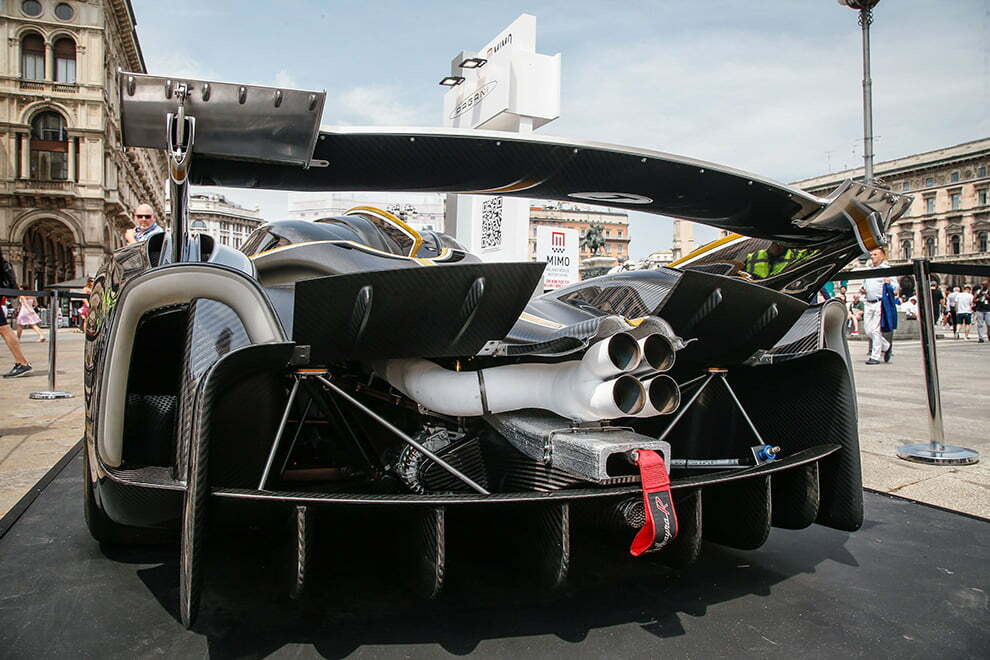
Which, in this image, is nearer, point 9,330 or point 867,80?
point 9,330

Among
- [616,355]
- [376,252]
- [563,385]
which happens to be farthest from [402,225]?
[616,355]

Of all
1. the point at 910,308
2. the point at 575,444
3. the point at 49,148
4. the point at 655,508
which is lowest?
the point at 655,508

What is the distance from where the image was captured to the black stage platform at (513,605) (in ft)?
5.65

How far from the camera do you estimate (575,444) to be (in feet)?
5.57

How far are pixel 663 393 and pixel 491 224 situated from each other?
1106 centimetres

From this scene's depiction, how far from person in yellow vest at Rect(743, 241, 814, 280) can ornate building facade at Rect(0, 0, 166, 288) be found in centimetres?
5183

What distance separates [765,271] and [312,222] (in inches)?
67.7

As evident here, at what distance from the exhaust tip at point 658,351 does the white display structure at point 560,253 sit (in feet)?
53.3

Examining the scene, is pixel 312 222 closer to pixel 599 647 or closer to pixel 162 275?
pixel 162 275

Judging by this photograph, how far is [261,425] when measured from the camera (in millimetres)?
1703

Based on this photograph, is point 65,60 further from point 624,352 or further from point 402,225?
point 624,352

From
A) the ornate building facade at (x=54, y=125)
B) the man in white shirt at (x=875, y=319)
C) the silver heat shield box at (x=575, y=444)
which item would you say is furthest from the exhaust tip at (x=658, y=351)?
the ornate building facade at (x=54, y=125)

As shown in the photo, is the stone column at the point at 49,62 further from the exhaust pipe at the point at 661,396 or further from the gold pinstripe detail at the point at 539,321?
the exhaust pipe at the point at 661,396

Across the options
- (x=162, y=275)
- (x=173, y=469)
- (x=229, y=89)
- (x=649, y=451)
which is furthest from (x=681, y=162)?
(x=173, y=469)
